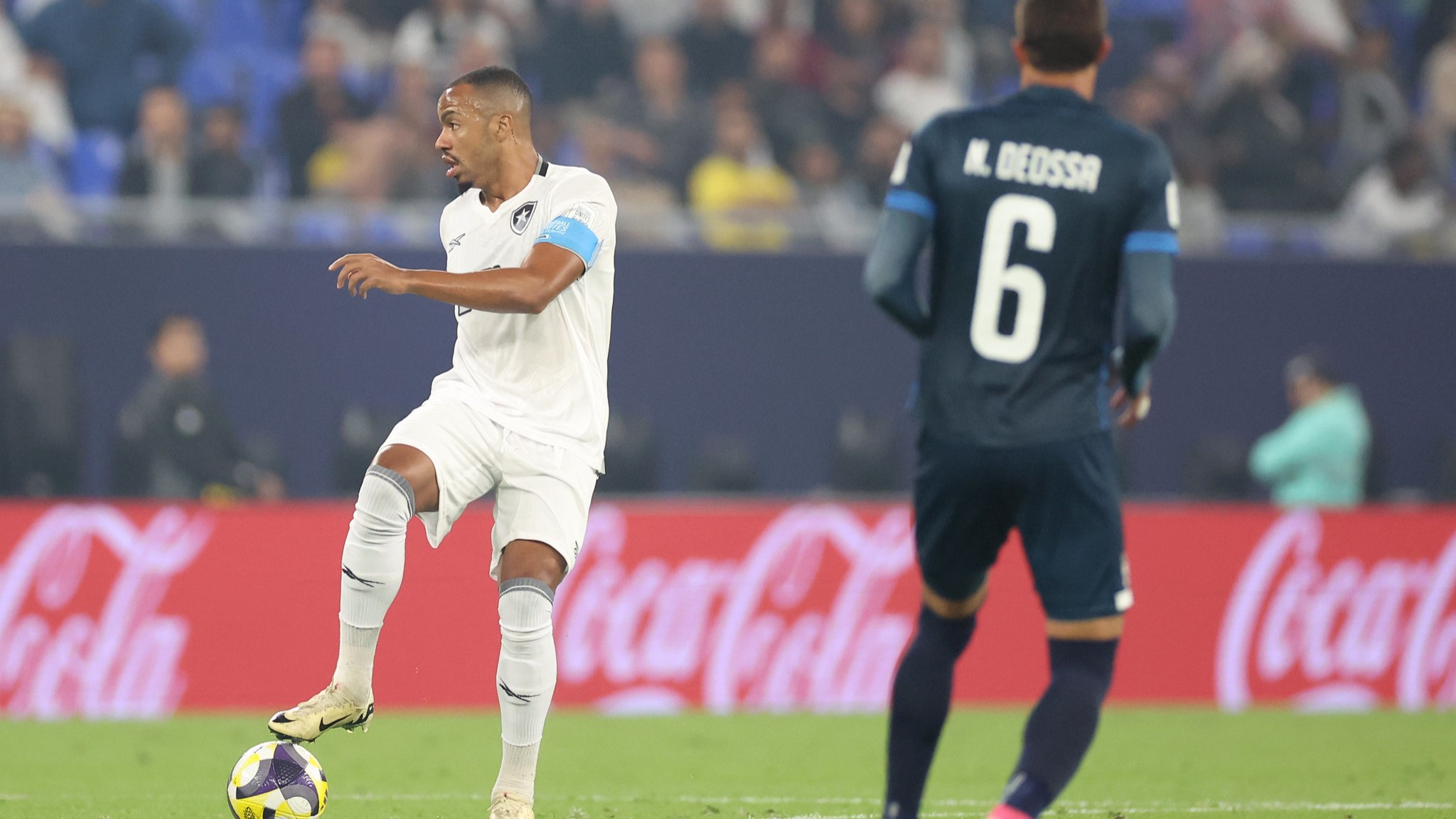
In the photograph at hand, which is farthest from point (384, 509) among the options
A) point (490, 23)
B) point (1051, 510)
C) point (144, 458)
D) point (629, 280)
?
point (490, 23)

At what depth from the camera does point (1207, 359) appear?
12.6m

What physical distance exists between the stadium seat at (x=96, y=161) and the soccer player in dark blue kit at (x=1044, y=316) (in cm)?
881

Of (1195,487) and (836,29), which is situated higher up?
(836,29)

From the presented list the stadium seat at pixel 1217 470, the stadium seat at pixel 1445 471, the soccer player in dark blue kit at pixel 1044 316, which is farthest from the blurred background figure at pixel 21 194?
the stadium seat at pixel 1445 471

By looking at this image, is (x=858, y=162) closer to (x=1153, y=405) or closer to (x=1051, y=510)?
(x=1153, y=405)

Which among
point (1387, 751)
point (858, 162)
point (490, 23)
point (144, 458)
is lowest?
point (1387, 751)

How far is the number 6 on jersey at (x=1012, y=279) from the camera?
13.6 ft

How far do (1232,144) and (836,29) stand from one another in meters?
3.08

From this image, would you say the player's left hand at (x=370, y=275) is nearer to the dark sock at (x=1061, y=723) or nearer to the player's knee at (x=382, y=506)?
the player's knee at (x=382, y=506)

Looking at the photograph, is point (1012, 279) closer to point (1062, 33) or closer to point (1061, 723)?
point (1062, 33)

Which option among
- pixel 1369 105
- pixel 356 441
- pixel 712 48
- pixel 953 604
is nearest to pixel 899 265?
pixel 953 604

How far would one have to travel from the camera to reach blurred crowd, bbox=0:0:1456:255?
11.6 m

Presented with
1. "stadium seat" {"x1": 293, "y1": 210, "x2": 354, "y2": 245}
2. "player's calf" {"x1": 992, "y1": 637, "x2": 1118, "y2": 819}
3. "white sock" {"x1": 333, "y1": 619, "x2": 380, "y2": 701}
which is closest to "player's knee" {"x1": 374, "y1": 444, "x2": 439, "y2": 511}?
"white sock" {"x1": 333, "y1": 619, "x2": 380, "y2": 701}

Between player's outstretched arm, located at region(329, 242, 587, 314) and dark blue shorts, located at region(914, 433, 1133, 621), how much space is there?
4.15 ft
